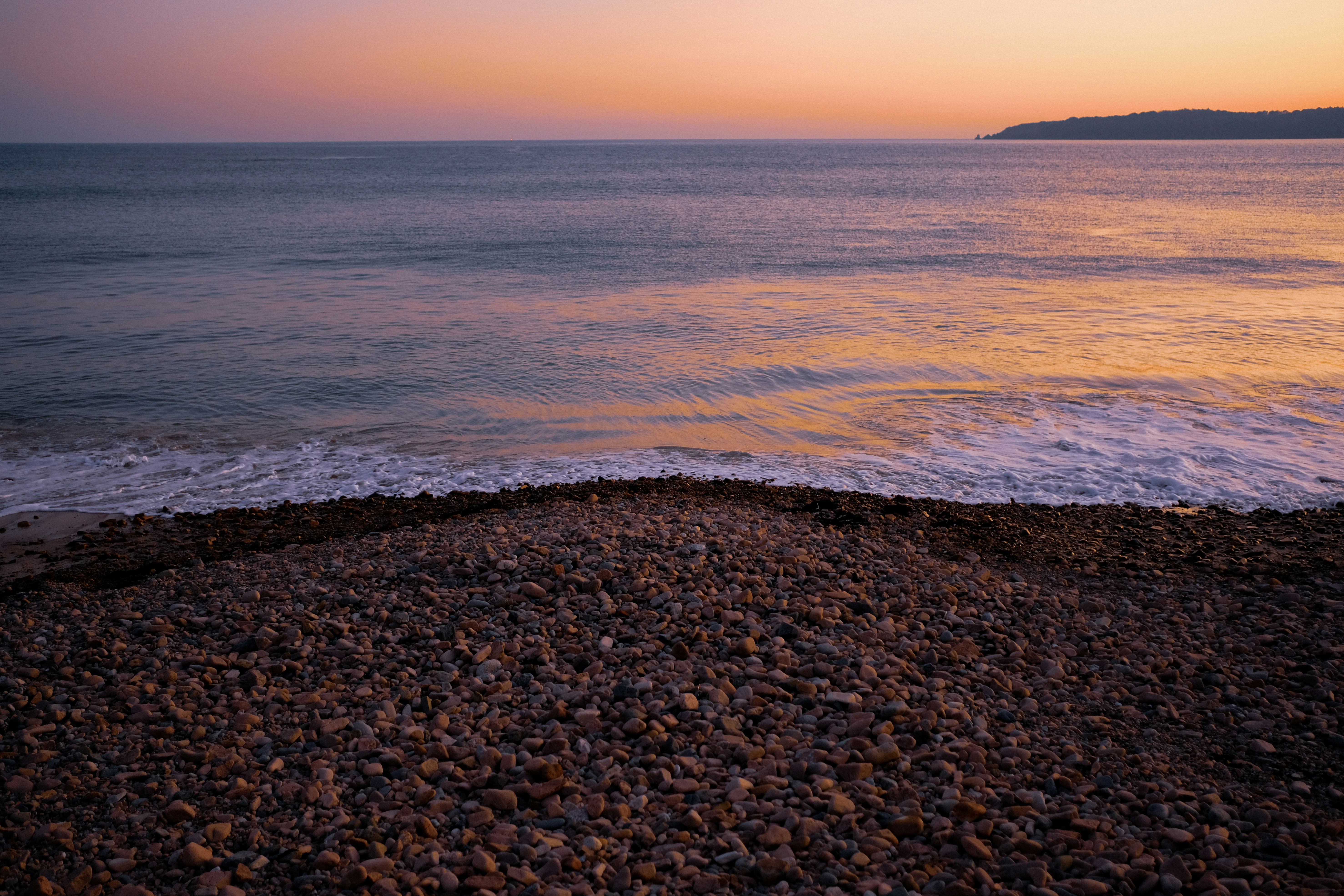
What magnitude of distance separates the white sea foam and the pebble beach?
1892 millimetres

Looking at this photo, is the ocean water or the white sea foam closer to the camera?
the white sea foam

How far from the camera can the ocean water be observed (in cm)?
1024

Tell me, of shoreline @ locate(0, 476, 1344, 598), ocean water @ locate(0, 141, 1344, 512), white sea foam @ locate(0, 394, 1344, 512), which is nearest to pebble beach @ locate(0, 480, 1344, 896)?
shoreline @ locate(0, 476, 1344, 598)

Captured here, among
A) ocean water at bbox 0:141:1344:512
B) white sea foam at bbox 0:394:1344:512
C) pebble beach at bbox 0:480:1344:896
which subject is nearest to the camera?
pebble beach at bbox 0:480:1344:896

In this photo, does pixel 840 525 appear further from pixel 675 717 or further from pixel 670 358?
pixel 670 358

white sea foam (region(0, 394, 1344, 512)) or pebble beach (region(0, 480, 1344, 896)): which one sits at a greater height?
white sea foam (region(0, 394, 1344, 512))

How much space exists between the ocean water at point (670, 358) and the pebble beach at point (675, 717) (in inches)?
112

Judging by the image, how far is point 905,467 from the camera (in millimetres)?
10203

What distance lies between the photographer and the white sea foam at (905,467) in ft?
30.7

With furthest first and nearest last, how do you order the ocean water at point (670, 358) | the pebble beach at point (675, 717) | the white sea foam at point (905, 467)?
the ocean water at point (670, 358)
the white sea foam at point (905, 467)
the pebble beach at point (675, 717)

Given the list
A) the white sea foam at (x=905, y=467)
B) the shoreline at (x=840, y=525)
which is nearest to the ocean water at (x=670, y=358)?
the white sea foam at (x=905, y=467)

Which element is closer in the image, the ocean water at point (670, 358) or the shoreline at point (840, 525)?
the shoreline at point (840, 525)

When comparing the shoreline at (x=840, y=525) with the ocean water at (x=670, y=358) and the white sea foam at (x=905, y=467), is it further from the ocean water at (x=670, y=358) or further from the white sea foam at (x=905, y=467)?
the ocean water at (x=670, y=358)

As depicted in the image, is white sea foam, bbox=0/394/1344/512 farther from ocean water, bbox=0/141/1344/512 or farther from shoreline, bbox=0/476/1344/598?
shoreline, bbox=0/476/1344/598
